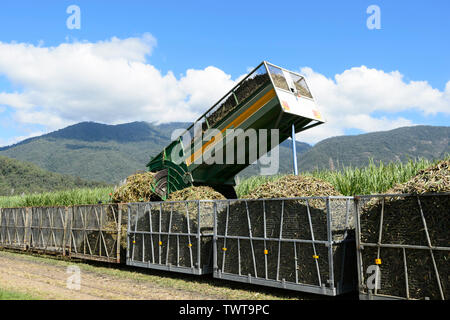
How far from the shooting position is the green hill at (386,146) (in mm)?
134500

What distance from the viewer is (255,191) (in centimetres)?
874

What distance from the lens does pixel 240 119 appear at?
9891 millimetres

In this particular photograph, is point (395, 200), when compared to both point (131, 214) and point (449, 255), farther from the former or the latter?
point (131, 214)

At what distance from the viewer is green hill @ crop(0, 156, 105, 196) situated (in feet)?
196

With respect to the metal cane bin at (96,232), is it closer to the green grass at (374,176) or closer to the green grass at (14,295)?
the green grass at (14,295)

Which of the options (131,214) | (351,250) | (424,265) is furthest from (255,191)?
(131,214)

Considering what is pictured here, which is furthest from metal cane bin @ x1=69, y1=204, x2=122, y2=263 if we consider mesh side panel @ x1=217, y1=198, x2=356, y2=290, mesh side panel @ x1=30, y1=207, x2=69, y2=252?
mesh side panel @ x1=217, y1=198, x2=356, y2=290

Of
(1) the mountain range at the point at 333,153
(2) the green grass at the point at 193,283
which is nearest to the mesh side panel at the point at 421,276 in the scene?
(2) the green grass at the point at 193,283

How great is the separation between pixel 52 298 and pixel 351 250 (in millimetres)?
5564

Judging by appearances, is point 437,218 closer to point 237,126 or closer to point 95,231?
point 237,126

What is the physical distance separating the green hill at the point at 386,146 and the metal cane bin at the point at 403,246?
12274 cm

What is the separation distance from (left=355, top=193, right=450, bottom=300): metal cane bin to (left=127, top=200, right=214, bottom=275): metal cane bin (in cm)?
399

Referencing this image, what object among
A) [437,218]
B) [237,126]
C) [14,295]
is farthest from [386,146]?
[14,295]

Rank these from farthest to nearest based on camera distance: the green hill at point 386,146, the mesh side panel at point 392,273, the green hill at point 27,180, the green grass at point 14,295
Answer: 1. the green hill at point 386,146
2. the green hill at point 27,180
3. the green grass at point 14,295
4. the mesh side panel at point 392,273
